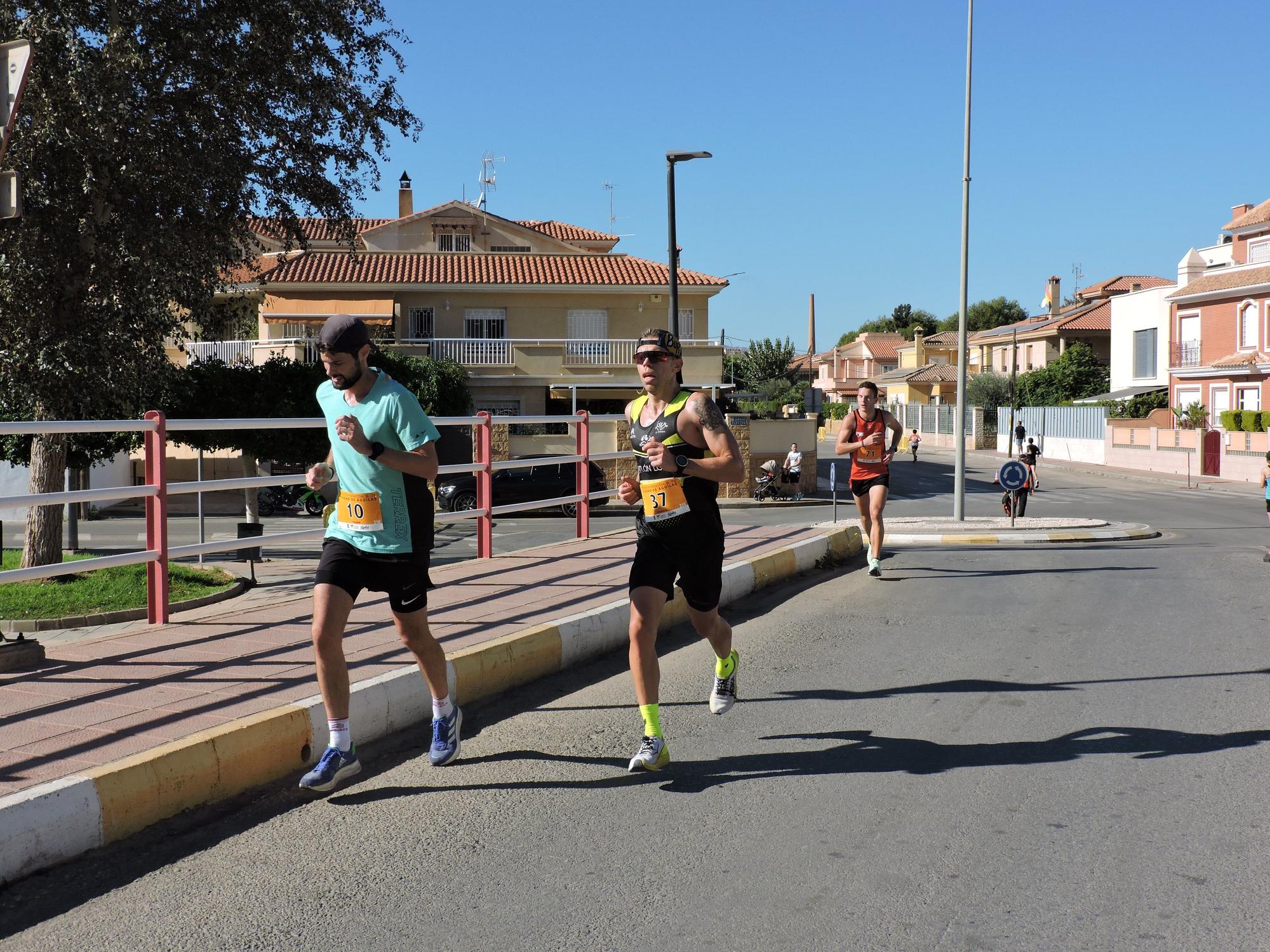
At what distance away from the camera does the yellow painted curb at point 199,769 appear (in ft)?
13.3

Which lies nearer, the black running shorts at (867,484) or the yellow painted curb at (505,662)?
the yellow painted curb at (505,662)

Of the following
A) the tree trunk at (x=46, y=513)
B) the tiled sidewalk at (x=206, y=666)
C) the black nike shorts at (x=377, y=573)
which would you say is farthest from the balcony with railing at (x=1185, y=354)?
the black nike shorts at (x=377, y=573)

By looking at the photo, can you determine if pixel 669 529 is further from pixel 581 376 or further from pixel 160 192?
pixel 581 376

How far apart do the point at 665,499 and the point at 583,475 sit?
5957 millimetres

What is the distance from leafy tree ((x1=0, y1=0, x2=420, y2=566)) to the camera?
45.1 feet

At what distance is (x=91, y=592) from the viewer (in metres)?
12.8

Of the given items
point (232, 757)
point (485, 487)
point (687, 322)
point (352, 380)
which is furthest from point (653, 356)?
point (687, 322)

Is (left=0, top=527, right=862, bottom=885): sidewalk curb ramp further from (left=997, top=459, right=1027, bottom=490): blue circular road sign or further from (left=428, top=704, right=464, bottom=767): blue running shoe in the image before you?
(left=997, top=459, right=1027, bottom=490): blue circular road sign

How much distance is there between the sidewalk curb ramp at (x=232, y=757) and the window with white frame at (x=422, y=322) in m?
35.5

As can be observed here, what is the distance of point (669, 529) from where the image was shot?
5.07 meters

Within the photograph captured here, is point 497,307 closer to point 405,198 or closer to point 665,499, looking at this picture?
point 405,198

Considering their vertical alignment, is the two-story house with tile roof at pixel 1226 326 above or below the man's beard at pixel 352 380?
above

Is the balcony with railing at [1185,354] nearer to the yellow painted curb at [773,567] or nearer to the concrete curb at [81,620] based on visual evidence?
the yellow painted curb at [773,567]

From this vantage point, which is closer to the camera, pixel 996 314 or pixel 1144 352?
pixel 1144 352
